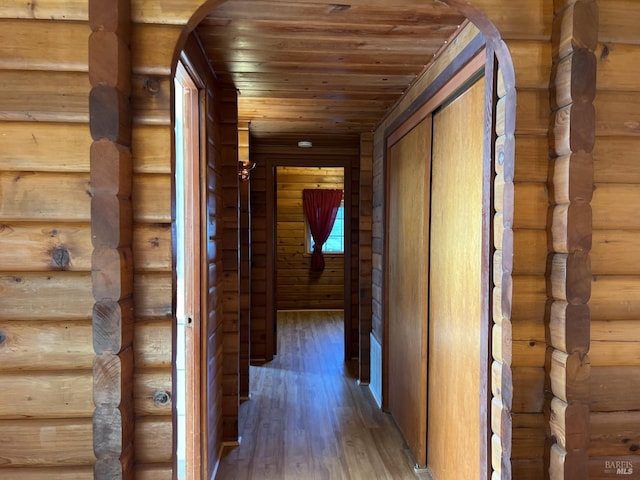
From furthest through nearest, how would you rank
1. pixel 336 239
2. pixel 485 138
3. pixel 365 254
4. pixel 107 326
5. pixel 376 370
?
pixel 336 239 < pixel 365 254 < pixel 376 370 < pixel 485 138 < pixel 107 326

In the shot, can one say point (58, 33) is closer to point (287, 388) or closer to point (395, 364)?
point (395, 364)

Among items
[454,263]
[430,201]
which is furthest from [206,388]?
[430,201]

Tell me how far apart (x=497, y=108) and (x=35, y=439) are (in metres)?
1.67

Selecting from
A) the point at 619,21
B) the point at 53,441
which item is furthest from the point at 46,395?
the point at 619,21

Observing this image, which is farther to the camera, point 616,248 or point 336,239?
point 336,239

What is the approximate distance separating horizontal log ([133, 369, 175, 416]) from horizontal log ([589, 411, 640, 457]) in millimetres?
1192

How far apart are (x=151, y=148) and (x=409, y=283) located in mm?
1868

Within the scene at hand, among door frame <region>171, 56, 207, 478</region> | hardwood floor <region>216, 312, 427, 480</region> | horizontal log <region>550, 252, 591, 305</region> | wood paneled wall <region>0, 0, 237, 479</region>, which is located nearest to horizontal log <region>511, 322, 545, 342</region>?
horizontal log <region>550, 252, 591, 305</region>

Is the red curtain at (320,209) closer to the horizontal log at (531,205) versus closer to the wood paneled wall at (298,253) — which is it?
the wood paneled wall at (298,253)

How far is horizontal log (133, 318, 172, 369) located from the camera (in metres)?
1.12

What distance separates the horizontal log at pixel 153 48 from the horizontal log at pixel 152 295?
0.55 metres

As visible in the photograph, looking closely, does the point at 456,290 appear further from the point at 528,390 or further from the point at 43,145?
the point at 43,145

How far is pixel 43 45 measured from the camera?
1079 millimetres

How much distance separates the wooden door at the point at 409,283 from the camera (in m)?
2.37
